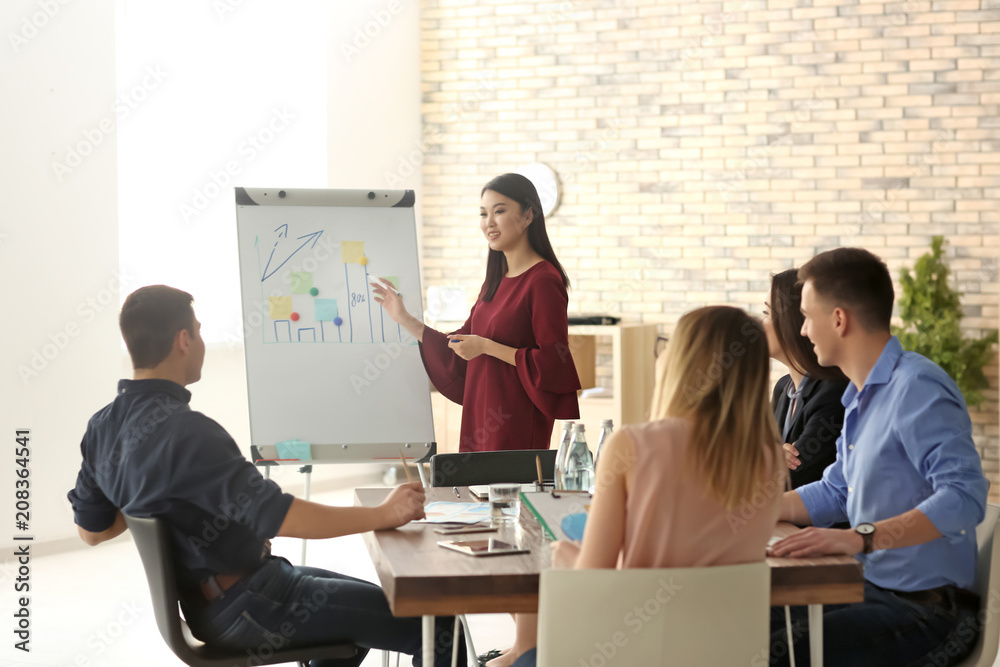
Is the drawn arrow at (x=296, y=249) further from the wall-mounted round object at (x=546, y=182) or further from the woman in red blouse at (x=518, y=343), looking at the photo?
the wall-mounted round object at (x=546, y=182)

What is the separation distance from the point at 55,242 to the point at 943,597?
4.50m

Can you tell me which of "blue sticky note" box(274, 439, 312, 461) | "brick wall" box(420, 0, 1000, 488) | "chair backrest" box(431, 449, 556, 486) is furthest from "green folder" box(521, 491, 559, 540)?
"brick wall" box(420, 0, 1000, 488)

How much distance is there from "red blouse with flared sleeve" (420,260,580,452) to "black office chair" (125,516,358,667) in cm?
118

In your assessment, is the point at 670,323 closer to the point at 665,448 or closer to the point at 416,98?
the point at 416,98

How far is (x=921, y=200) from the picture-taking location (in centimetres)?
625

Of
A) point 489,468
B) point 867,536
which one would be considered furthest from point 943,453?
point 489,468

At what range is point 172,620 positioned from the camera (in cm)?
200

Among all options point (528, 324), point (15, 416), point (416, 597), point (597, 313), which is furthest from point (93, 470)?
point (597, 313)

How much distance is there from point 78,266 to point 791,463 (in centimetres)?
→ 403

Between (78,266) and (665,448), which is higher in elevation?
(78,266)

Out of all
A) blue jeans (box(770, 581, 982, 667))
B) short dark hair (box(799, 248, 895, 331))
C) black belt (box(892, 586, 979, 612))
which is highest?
short dark hair (box(799, 248, 895, 331))

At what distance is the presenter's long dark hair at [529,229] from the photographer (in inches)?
126

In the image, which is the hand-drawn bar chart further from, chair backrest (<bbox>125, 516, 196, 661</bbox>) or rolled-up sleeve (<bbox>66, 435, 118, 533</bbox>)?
chair backrest (<bbox>125, 516, 196, 661</bbox>)

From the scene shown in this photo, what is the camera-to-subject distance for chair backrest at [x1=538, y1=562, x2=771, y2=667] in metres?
1.55
